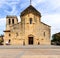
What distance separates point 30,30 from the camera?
178 ft

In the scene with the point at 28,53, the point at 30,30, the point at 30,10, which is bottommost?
the point at 28,53

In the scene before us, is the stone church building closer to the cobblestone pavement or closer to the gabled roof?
the gabled roof

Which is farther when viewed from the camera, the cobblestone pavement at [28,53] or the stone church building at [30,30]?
the stone church building at [30,30]

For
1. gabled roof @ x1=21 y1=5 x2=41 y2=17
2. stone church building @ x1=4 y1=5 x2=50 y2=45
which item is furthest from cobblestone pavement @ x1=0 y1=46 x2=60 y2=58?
gabled roof @ x1=21 y1=5 x2=41 y2=17

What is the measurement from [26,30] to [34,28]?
231 centimetres

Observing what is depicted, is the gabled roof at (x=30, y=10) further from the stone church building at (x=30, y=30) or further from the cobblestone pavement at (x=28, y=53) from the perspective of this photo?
the cobblestone pavement at (x=28, y=53)

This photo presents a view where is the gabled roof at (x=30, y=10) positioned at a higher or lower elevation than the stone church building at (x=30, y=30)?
higher

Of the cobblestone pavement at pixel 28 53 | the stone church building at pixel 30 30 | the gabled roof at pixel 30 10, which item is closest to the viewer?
the cobblestone pavement at pixel 28 53

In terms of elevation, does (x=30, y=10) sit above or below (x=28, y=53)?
above

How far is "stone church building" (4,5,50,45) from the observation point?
2127 inches

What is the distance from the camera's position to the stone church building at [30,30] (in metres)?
54.0

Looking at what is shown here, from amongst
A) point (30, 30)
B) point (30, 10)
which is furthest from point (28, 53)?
point (30, 10)

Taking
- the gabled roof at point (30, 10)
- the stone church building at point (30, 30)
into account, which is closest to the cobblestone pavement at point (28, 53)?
the stone church building at point (30, 30)

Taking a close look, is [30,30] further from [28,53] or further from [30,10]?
[28,53]
